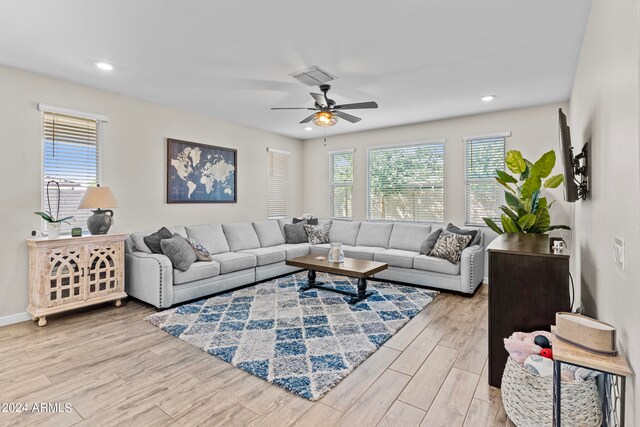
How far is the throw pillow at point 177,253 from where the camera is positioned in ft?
12.6

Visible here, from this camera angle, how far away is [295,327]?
3.22 meters

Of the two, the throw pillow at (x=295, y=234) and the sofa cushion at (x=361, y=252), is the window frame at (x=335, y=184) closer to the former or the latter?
the throw pillow at (x=295, y=234)

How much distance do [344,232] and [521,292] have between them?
4147 mm

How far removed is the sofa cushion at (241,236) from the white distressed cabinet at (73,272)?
1.63 metres

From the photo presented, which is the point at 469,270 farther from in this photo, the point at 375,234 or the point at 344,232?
the point at 344,232

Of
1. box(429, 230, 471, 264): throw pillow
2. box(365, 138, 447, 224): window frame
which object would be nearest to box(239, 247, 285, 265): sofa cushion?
box(365, 138, 447, 224): window frame

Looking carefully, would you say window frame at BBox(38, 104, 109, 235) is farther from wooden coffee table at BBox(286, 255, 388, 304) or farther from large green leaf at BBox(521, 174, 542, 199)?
large green leaf at BBox(521, 174, 542, 199)

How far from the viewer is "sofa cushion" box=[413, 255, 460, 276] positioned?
4395mm

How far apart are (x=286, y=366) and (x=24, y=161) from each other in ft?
11.5

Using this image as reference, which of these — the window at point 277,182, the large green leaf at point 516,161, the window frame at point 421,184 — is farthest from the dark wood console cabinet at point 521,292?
the window at point 277,182

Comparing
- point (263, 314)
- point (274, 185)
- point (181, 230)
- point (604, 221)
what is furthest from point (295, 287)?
point (604, 221)

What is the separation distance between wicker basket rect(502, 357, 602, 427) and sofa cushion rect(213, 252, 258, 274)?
11.2 ft


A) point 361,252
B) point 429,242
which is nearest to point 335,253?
point 361,252

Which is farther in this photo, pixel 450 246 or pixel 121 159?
pixel 450 246
